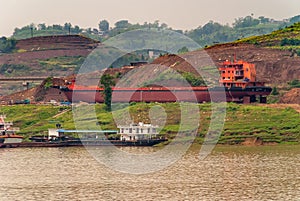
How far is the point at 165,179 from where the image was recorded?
61281 mm

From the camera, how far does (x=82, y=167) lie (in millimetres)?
68938

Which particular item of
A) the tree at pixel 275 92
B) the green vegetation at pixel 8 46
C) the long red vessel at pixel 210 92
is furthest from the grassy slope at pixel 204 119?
the green vegetation at pixel 8 46

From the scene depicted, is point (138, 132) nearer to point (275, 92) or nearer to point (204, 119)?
point (204, 119)

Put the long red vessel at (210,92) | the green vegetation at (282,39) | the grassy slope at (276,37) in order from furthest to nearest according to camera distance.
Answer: the grassy slope at (276,37)
the green vegetation at (282,39)
the long red vessel at (210,92)

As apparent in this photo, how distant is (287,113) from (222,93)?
41.9 feet

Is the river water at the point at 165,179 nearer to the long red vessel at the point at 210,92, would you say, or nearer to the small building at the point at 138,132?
the small building at the point at 138,132

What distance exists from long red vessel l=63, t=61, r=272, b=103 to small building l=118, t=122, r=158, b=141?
1594cm

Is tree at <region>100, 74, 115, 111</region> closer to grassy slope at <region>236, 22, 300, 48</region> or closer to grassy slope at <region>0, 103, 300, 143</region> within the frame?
grassy slope at <region>0, 103, 300, 143</region>

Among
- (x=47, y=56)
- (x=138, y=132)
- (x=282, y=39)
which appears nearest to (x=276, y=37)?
(x=282, y=39)

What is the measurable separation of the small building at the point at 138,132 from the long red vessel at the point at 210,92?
15943 mm

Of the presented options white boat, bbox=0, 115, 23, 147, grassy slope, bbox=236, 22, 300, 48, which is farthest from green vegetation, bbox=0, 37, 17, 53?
white boat, bbox=0, 115, 23, 147

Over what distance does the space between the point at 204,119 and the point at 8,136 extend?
19735mm

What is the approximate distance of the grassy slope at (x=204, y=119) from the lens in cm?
9150

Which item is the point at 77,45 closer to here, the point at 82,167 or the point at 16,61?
the point at 16,61
